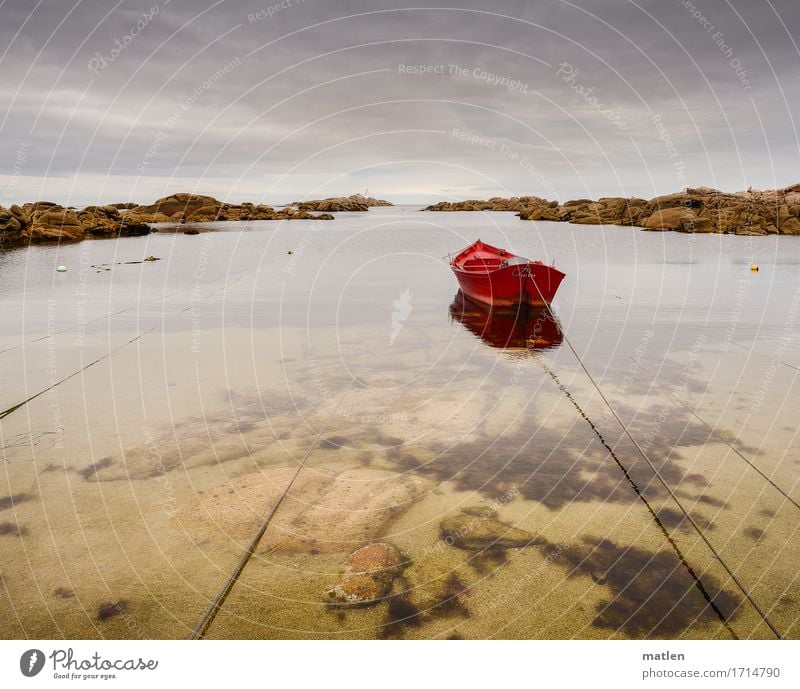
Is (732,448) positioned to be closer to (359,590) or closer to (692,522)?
(692,522)

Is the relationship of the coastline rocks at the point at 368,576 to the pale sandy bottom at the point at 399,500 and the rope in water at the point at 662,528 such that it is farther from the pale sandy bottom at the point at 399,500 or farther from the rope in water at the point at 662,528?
the rope in water at the point at 662,528

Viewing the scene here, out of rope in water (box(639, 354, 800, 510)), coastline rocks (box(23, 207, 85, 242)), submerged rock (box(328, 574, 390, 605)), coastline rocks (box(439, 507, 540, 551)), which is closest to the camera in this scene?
submerged rock (box(328, 574, 390, 605))

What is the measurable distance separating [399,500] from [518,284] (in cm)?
1980

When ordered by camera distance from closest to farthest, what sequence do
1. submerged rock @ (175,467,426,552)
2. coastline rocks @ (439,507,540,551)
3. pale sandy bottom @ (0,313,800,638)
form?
1. pale sandy bottom @ (0,313,800,638)
2. coastline rocks @ (439,507,540,551)
3. submerged rock @ (175,467,426,552)

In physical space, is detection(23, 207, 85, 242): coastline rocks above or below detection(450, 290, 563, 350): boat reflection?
above

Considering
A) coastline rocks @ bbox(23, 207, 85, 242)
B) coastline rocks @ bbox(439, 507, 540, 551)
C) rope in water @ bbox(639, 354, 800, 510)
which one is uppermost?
coastline rocks @ bbox(23, 207, 85, 242)

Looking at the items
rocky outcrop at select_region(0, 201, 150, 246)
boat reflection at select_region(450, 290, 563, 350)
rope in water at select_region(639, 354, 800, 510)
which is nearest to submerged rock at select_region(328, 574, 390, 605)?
rope in water at select_region(639, 354, 800, 510)

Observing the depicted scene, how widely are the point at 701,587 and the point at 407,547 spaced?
14.2 ft

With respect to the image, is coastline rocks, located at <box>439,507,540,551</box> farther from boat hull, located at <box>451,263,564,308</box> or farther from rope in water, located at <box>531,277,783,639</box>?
boat hull, located at <box>451,263,564,308</box>

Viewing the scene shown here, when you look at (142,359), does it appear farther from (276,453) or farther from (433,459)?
(433,459)

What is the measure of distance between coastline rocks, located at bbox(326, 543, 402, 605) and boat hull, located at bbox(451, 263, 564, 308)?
789 inches

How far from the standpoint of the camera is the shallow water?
7.05 metres

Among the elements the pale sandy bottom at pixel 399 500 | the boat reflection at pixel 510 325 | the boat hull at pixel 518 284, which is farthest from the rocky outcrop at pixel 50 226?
the pale sandy bottom at pixel 399 500
